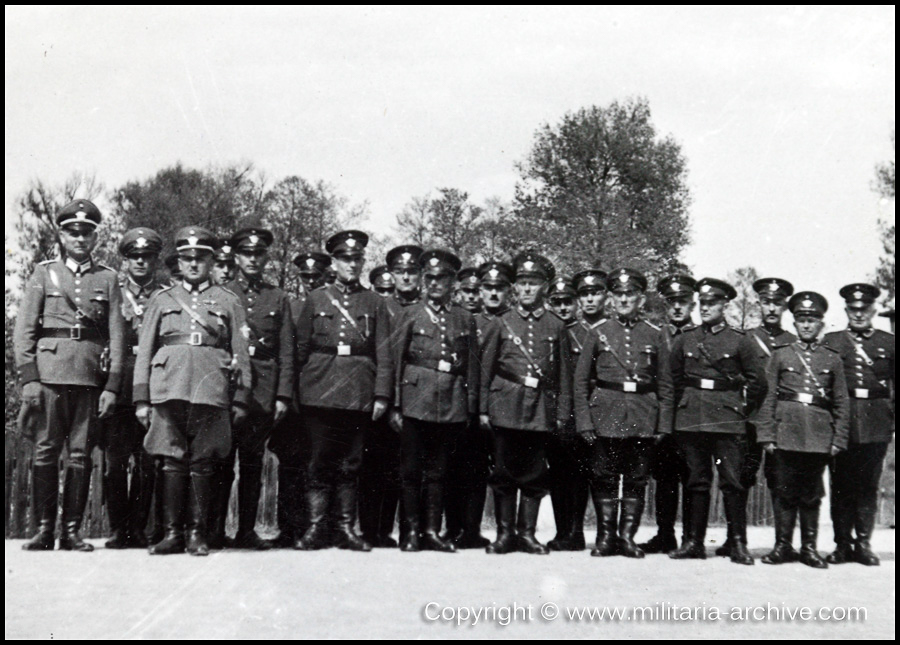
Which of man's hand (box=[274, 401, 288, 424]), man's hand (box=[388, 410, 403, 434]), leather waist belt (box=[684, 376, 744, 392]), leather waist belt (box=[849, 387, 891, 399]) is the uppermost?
leather waist belt (box=[684, 376, 744, 392])

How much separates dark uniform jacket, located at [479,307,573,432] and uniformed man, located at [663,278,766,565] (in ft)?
2.92

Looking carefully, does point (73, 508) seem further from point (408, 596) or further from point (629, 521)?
point (629, 521)

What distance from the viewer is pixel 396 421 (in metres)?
6.86

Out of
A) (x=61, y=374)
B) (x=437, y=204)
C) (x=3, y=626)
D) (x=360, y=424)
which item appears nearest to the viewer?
(x=3, y=626)

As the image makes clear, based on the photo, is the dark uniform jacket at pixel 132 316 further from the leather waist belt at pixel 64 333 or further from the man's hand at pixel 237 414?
the man's hand at pixel 237 414

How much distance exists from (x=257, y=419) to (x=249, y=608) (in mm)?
2413

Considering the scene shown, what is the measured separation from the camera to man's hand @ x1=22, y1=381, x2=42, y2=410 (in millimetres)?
6090

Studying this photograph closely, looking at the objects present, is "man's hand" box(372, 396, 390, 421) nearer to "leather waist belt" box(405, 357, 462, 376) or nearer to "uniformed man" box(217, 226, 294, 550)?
"leather waist belt" box(405, 357, 462, 376)

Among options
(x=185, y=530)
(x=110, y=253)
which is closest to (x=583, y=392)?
(x=185, y=530)

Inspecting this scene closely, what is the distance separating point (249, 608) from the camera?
15.5 feet

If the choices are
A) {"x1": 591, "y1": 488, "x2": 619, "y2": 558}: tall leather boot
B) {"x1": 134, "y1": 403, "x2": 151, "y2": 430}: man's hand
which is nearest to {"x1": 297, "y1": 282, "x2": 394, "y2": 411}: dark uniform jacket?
{"x1": 134, "y1": 403, "x2": 151, "y2": 430}: man's hand

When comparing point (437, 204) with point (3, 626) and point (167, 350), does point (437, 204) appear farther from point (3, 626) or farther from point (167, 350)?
point (3, 626)

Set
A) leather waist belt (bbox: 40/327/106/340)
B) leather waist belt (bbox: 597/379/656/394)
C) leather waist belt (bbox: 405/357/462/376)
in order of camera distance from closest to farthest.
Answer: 1. leather waist belt (bbox: 40/327/106/340)
2. leather waist belt (bbox: 405/357/462/376)
3. leather waist belt (bbox: 597/379/656/394)

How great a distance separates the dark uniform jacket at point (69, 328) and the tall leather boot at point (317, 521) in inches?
59.7
